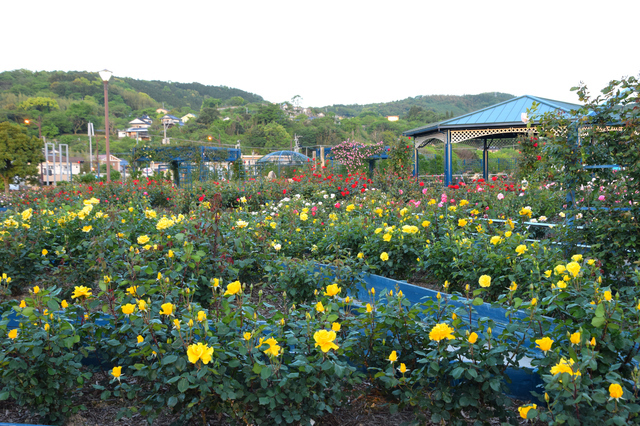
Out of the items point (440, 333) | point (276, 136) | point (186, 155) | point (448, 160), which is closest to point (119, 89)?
point (276, 136)

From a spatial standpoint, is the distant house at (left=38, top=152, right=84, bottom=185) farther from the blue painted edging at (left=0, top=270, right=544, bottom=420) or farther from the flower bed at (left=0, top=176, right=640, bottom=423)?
the flower bed at (left=0, top=176, right=640, bottom=423)

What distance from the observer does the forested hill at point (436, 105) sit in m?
65.2

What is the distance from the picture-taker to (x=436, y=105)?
73125 mm

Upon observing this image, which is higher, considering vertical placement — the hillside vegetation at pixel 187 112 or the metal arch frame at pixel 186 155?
the hillside vegetation at pixel 187 112

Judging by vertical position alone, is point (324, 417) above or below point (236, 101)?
below

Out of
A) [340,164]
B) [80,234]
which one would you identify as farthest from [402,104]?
[80,234]

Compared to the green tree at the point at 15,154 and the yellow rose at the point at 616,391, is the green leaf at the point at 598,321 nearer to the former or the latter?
the yellow rose at the point at 616,391

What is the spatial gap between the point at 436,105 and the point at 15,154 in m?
65.1

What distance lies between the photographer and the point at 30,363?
6.58ft

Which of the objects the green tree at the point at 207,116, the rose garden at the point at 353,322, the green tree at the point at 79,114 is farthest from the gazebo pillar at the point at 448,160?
the green tree at the point at 79,114

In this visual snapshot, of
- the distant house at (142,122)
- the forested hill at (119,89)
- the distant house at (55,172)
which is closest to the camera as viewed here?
the distant house at (55,172)

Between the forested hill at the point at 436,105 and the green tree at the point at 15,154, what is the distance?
4965cm

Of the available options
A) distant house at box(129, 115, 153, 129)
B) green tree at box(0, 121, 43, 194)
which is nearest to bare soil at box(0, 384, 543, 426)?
green tree at box(0, 121, 43, 194)

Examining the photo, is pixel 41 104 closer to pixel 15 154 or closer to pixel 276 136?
pixel 276 136
